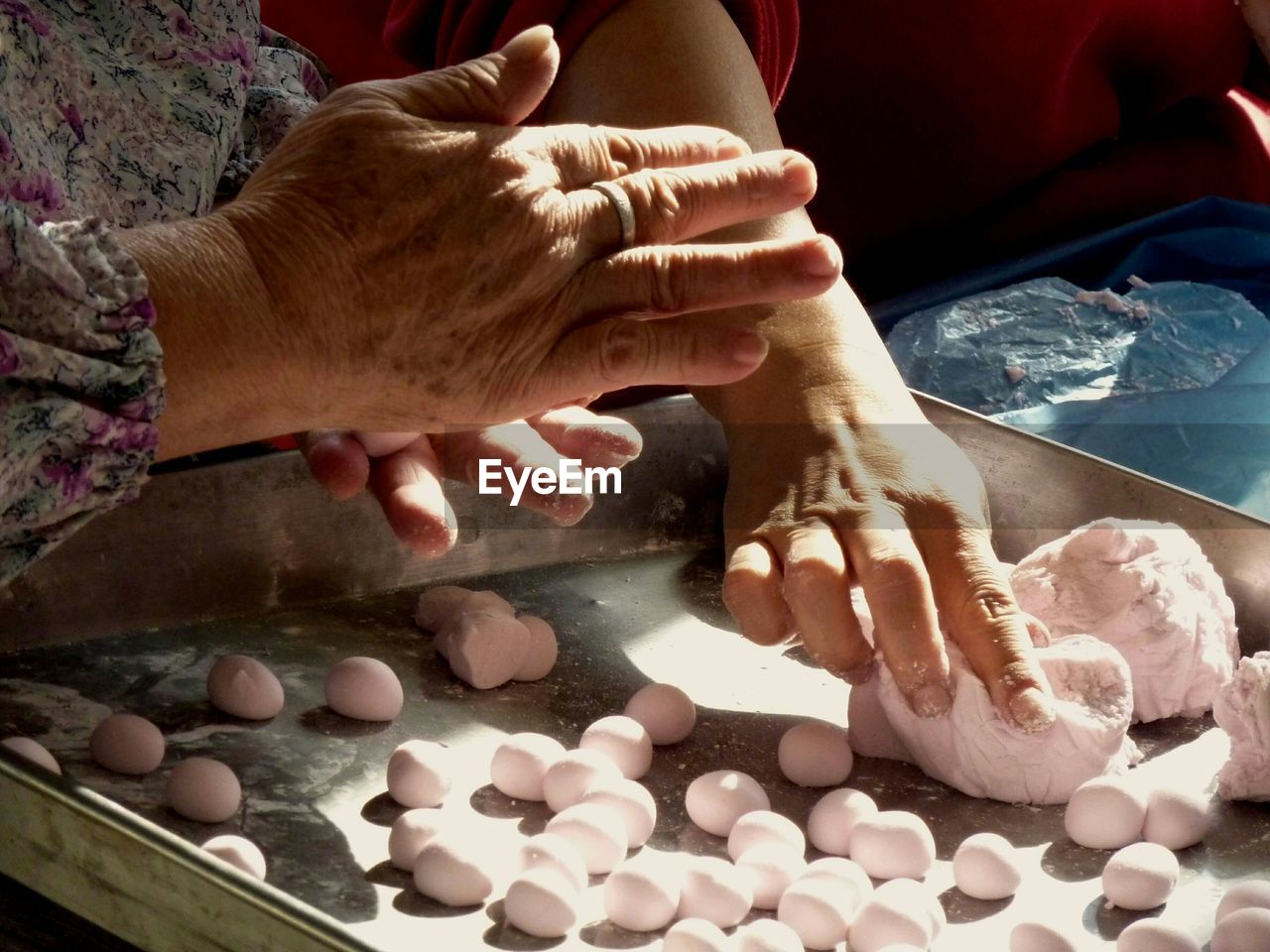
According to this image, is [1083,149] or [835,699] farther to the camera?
[1083,149]

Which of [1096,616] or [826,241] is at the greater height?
[826,241]

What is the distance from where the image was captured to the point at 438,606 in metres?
1.30

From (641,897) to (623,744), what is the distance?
0.19 metres

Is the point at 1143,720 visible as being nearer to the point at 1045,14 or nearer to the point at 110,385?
the point at 110,385

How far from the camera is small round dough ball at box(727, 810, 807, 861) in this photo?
40.2 inches

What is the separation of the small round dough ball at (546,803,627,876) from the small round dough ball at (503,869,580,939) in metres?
0.07

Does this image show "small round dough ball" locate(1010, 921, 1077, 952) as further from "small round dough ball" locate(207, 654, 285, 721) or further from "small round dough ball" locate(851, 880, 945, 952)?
"small round dough ball" locate(207, 654, 285, 721)

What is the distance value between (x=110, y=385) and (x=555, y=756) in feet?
1.39

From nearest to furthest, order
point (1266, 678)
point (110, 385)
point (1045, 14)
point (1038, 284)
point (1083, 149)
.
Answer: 1. point (110, 385)
2. point (1266, 678)
3. point (1038, 284)
4. point (1045, 14)
5. point (1083, 149)

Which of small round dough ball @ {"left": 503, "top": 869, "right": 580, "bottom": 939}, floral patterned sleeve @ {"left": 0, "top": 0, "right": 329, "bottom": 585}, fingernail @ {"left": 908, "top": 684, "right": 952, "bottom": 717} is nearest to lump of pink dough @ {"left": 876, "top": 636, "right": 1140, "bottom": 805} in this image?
fingernail @ {"left": 908, "top": 684, "right": 952, "bottom": 717}

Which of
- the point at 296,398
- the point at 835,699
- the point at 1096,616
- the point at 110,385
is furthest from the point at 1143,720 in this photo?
the point at 110,385

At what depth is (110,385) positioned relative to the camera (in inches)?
33.7

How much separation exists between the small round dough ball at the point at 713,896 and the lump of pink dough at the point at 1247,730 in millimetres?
389

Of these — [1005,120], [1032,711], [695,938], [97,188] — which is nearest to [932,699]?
[1032,711]
